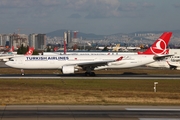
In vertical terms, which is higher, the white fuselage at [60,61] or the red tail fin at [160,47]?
the red tail fin at [160,47]

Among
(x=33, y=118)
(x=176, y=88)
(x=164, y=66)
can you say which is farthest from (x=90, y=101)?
(x=164, y=66)

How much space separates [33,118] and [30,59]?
1277 inches

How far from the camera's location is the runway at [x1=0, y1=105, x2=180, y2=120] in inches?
784

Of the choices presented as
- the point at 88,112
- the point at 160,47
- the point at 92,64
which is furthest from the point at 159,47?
the point at 88,112

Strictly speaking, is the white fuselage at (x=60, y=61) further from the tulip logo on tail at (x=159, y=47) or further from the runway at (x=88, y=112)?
the runway at (x=88, y=112)

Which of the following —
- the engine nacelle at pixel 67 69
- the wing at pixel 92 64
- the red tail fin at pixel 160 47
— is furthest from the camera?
the red tail fin at pixel 160 47

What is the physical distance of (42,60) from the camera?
51062mm

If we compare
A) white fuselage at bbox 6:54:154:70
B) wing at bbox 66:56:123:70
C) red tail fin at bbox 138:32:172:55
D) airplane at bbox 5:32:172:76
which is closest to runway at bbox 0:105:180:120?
airplane at bbox 5:32:172:76

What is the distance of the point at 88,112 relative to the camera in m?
21.8

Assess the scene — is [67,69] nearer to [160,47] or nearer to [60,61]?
[60,61]

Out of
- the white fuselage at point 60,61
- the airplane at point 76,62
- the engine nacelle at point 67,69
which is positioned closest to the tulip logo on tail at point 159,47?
the airplane at point 76,62

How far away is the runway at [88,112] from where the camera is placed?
1990 cm

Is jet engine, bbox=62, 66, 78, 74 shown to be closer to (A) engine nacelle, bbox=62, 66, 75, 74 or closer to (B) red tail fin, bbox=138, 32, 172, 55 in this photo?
(A) engine nacelle, bbox=62, 66, 75, 74

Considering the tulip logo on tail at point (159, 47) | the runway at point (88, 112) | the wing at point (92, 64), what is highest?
the tulip logo on tail at point (159, 47)
